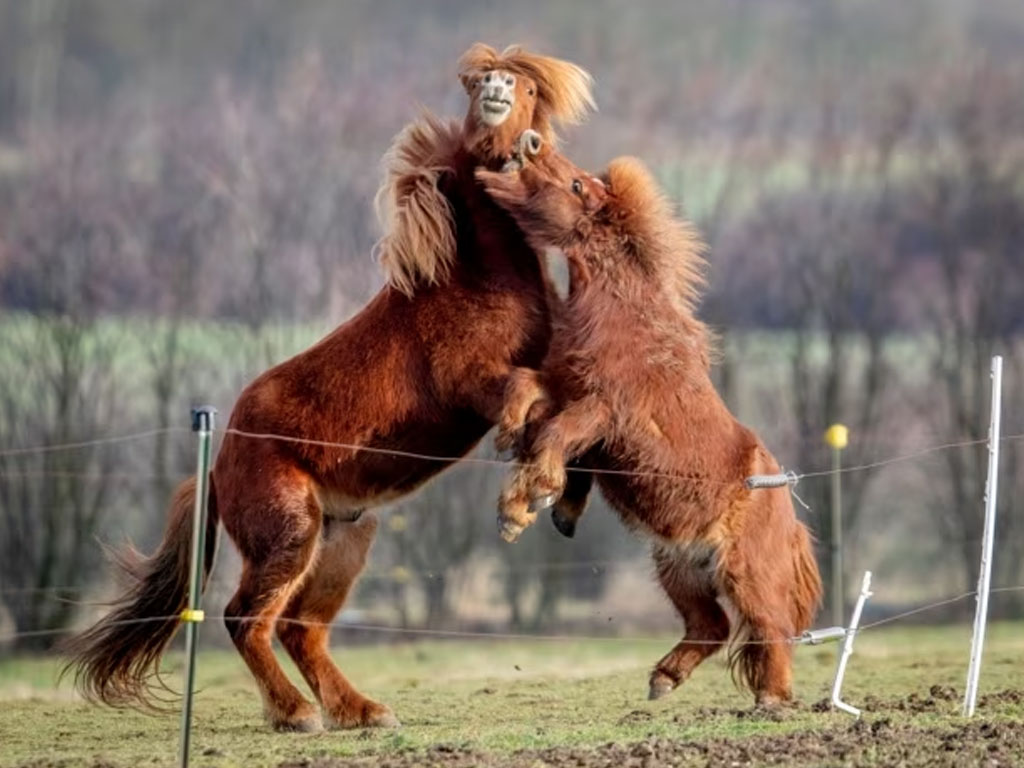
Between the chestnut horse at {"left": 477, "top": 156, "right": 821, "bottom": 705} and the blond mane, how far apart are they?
0.38 meters

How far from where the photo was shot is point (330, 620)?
7988 millimetres

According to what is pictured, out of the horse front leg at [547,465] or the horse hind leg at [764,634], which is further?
the horse hind leg at [764,634]

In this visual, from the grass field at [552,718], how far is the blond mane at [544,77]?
8.77 ft

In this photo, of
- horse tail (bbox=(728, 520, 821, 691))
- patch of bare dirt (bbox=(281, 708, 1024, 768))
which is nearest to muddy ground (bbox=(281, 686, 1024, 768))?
patch of bare dirt (bbox=(281, 708, 1024, 768))

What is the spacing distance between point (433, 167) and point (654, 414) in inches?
62.1

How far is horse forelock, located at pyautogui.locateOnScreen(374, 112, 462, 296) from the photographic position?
7.67 meters

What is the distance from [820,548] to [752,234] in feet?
13.3

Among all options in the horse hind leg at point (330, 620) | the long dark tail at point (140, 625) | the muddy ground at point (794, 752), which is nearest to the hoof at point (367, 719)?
the horse hind leg at point (330, 620)

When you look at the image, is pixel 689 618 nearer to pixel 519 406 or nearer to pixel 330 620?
pixel 519 406

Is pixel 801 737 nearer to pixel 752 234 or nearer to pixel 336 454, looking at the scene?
pixel 336 454

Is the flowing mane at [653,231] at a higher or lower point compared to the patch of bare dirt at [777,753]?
higher

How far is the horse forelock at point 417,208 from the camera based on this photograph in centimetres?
767

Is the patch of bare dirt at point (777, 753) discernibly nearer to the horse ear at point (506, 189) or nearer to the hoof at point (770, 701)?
the hoof at point (770, 701)

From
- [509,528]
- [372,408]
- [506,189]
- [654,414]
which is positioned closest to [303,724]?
[509,528]
